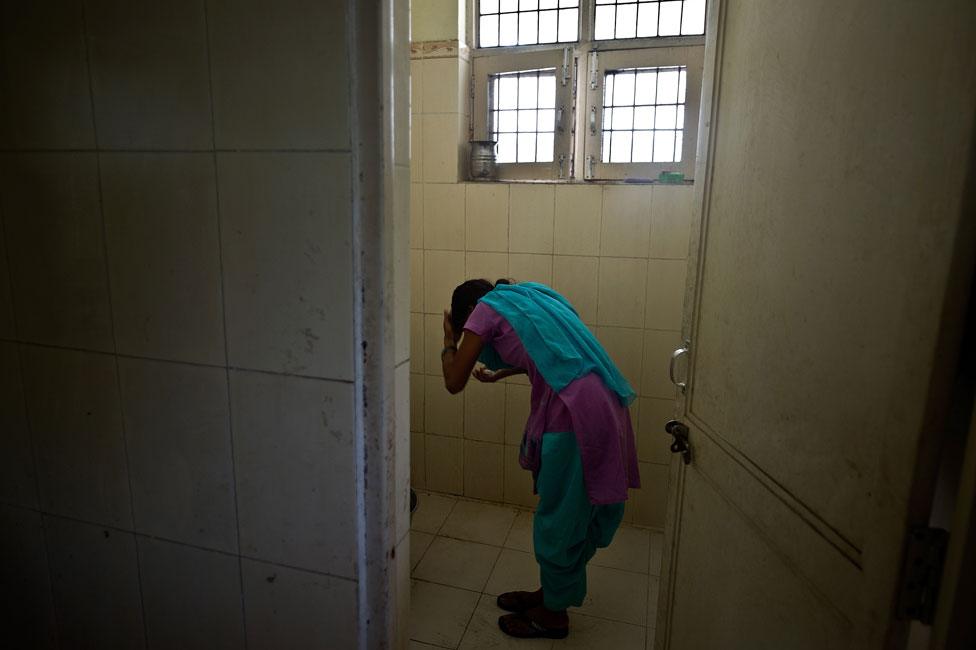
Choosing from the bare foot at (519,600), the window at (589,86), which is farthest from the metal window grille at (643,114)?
the bare foot at (519,600)

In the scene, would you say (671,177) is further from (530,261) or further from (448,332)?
(448,332)

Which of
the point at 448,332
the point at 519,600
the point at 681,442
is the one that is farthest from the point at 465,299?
the point at 519,600

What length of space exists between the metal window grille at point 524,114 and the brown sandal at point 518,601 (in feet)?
6.00

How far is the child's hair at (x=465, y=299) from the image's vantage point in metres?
1.95

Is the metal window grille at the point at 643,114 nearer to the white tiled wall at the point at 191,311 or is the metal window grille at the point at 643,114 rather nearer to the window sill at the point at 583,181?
the window sill at the point at 583,181

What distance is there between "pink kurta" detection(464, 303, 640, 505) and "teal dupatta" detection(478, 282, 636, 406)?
3 centimetres

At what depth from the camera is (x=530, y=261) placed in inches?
99.2

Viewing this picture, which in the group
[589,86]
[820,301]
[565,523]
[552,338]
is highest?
[589,86]

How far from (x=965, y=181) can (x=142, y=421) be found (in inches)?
49.3

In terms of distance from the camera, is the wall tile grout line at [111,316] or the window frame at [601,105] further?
the window frame at [601,105]

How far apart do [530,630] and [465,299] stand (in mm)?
1164

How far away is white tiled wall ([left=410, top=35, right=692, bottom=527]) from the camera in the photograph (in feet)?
7.85

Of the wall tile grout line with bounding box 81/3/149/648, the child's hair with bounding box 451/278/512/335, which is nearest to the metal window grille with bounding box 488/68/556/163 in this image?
the child's hair with bounding box 451/278/512/335

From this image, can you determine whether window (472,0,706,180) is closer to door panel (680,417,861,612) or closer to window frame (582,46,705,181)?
window frame (582,46,705,181)
